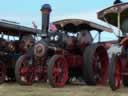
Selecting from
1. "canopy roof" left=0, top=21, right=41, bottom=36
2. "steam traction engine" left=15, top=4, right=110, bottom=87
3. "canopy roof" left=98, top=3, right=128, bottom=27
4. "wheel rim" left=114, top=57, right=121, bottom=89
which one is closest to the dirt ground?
"wheel rim" left=114, top=57, right=121, bottom=89

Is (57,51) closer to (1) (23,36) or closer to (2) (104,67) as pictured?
(2) (104,67)

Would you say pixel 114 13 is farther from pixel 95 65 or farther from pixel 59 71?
pixel 95 65

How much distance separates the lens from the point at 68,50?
49.9ft

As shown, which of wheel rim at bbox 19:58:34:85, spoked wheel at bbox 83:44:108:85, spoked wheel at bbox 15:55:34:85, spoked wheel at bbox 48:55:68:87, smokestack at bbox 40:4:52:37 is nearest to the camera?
spoked wheel at bbox 48:55:68:87

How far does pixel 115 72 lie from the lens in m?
10.8

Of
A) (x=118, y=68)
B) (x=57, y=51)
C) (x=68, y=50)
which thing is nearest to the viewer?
(x=118, y=68)

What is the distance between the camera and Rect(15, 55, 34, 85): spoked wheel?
46.9 ft

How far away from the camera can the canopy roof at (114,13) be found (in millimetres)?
11258

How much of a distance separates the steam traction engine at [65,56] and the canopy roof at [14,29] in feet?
5.07

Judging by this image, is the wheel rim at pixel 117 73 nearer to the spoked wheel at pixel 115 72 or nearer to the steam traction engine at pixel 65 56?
the spoked wheel at pixel 115 72

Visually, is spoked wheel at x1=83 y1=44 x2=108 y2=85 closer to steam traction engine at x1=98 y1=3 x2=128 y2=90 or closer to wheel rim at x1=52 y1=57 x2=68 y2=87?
wheel rim at x1=52 y1=57 x2=68 y2=87

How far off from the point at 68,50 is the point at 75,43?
1.26 ft

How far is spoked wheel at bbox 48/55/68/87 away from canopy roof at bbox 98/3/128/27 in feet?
6.43

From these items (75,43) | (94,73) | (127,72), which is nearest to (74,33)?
(75,43)
